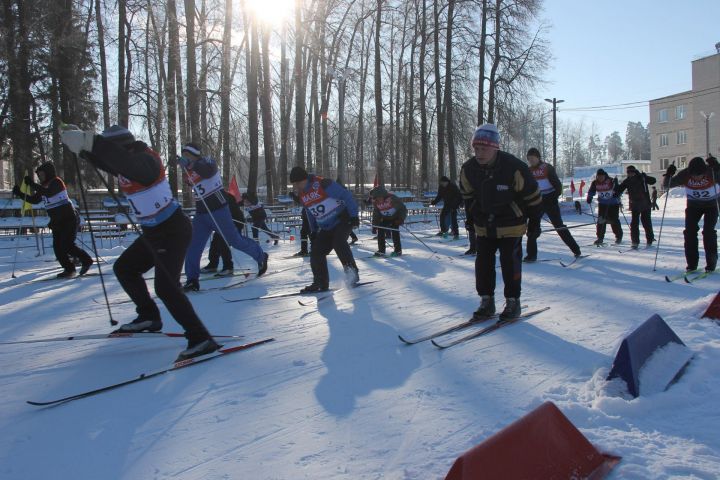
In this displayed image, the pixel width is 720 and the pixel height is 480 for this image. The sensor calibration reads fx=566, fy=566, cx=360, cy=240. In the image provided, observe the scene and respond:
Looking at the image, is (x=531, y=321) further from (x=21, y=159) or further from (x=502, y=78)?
(x=502, y=78)

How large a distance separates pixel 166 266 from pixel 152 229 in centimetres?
30

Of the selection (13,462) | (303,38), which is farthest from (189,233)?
(303,38)

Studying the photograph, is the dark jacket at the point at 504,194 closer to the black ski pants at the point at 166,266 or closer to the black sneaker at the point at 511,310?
the black sneaker at the point at 511,310

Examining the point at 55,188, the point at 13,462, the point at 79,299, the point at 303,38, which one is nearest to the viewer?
the point at 13,462

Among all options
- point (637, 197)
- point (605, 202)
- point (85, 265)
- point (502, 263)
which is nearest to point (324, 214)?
point (502, 263)

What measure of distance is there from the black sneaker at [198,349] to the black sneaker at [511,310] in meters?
2.45

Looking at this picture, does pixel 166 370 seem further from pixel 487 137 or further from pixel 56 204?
pixel 56 204

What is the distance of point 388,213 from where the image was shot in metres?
12.0

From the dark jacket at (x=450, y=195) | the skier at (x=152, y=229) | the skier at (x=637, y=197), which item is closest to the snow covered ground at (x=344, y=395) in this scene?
the skier at (x=152, y=229)

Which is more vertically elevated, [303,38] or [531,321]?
[303,38]

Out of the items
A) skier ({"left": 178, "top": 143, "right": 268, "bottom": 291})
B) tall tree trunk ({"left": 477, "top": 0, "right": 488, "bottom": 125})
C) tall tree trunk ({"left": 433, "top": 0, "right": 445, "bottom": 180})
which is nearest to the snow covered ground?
skier ({"left": 178, "top": 143, "right": 268, "bottom": 291})

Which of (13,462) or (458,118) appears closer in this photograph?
(13,462)

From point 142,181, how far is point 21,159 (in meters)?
20.1

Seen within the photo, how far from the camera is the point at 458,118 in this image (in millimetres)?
30000
